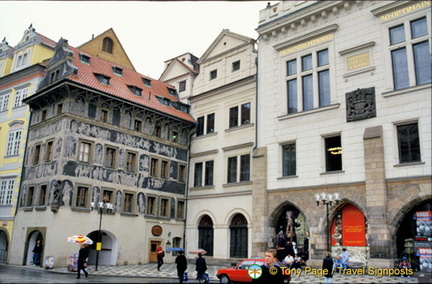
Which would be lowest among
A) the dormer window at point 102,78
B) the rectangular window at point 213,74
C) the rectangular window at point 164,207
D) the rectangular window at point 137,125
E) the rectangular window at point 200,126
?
the rectangular window at point 164,207

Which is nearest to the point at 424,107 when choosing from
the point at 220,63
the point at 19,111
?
the point at 220,63

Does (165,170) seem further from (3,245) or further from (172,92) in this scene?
(3,245)

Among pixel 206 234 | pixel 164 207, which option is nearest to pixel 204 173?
pixel 164 207

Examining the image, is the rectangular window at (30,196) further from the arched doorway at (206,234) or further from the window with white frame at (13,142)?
the arched doorway at (206,234)

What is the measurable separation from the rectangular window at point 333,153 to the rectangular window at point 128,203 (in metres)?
15.0

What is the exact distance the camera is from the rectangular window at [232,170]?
108 feet

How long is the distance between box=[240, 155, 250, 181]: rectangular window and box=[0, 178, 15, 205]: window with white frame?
57.8 feet

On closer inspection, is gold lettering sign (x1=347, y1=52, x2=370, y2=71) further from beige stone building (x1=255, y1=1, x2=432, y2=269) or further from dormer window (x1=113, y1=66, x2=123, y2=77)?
dormer window (x1=113, y1=66, x2=123, y2=77)

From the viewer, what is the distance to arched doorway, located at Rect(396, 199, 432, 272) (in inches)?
850

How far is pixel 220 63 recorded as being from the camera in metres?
36.3

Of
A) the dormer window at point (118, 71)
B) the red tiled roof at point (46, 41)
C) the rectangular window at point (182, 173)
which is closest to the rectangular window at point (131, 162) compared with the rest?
the rectangular window at point (182, 173)

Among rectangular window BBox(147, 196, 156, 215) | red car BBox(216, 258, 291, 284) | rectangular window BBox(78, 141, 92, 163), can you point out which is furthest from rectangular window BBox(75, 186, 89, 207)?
red car BBox(216, 258, 291, 284)

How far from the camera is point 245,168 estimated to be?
32188mm

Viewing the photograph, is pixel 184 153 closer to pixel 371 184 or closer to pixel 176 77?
pixel 176 77
